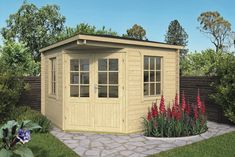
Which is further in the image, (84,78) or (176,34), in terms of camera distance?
(176,34)

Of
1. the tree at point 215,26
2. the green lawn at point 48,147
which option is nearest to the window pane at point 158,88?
the green lawn at point 48,147

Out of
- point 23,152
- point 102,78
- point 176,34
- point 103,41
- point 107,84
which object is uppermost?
point 176,34

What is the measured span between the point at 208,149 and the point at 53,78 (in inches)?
204

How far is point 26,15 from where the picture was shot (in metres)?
28.2

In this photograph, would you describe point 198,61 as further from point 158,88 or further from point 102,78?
point 102,78

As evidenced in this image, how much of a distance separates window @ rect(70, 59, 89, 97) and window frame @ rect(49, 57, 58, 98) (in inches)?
45.4

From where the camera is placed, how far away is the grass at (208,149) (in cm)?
535

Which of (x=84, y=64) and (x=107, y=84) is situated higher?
(x=84, y=64)

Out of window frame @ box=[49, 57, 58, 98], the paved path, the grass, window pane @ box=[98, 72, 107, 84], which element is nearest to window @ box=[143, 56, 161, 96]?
window pane @ box=[98, 72, 107, 84]

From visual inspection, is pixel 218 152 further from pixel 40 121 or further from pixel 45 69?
pixel 45 69

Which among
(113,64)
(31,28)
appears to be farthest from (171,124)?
(31,28)

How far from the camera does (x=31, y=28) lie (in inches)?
1122

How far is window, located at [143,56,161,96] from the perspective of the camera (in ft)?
25.2

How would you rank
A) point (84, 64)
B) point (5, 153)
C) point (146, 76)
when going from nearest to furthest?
point (5, 153), point (84, 64), point (146, 76)
